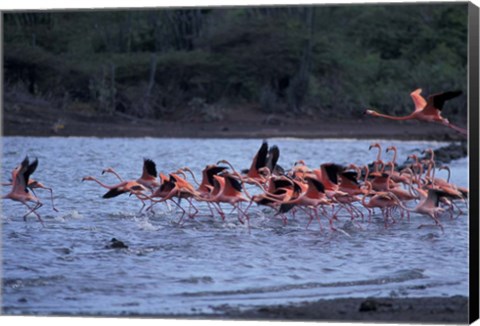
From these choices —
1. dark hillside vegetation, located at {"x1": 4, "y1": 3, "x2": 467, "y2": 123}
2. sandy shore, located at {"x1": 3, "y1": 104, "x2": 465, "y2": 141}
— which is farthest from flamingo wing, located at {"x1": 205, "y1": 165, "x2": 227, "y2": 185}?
sandy shore, located at {"x1": 3, "y1": 104, "x2": 465, "y2": 141}

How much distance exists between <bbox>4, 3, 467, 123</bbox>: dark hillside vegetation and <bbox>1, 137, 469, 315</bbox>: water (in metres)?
1.69

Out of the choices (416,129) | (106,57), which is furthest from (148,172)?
(416,129)

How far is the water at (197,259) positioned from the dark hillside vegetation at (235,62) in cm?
169

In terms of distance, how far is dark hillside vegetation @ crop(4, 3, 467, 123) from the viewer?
1315cm

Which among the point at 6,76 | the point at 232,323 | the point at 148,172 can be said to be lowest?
the point at 232,323

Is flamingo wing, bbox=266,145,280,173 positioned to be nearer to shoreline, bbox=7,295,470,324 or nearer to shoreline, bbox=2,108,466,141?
shoreline, bbox=2,108,466,141

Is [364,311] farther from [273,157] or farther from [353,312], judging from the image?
[273,157]

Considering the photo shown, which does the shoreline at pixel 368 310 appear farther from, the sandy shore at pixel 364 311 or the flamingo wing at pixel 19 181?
the flamingo wing at pixel 19 181

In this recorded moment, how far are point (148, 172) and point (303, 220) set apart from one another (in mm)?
1822

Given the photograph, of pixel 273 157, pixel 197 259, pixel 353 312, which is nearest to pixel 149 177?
pixel 273 157

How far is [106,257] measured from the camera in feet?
32.4

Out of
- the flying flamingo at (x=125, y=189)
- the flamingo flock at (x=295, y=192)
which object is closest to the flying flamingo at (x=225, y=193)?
the flamingo flock at (x=295, y=192)

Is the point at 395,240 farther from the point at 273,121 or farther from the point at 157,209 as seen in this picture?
the point at 273,121

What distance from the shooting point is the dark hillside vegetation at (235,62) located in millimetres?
13148
